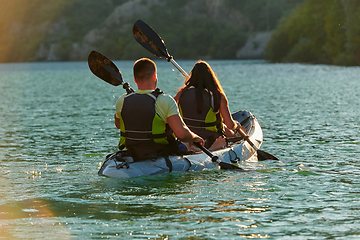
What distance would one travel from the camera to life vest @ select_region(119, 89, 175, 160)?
7.61 m

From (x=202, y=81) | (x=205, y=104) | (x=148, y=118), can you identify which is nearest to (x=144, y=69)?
(x=148, y=118)

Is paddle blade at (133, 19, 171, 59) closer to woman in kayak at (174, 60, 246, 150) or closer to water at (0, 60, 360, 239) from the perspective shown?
woman in kayak at (174, 60, 246, 150)

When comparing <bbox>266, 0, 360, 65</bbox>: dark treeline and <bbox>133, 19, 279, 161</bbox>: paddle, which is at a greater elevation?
<bbox>266, 0, 360, 65</bbox>: dark treeline

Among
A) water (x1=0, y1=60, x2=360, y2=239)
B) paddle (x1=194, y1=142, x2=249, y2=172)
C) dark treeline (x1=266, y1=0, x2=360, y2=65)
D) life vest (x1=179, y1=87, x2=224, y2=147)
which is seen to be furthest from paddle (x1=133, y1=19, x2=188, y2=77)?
dark treeline (x1=266, y1=0, x2=360, y2=65)

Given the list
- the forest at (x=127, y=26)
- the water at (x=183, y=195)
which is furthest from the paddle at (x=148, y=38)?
the forest at (x=127, y=26)

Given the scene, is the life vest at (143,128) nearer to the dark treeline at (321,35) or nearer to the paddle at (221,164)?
the paddle at (221,164)

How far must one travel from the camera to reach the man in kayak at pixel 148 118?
7520mm

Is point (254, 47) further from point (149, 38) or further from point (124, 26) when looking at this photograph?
point (149, 38)

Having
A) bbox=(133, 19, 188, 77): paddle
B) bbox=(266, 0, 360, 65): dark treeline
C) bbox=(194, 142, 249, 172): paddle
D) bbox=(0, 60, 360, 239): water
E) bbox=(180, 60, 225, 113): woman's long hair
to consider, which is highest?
bbox=(266, 0, 360, 65): dark treeline

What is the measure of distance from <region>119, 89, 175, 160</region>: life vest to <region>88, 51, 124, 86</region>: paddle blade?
131cm

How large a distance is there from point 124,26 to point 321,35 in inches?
3762

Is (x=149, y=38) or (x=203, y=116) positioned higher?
(x=149, y=38)

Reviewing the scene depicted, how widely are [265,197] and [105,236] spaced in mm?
2473

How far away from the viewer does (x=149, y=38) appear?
1061 cm
